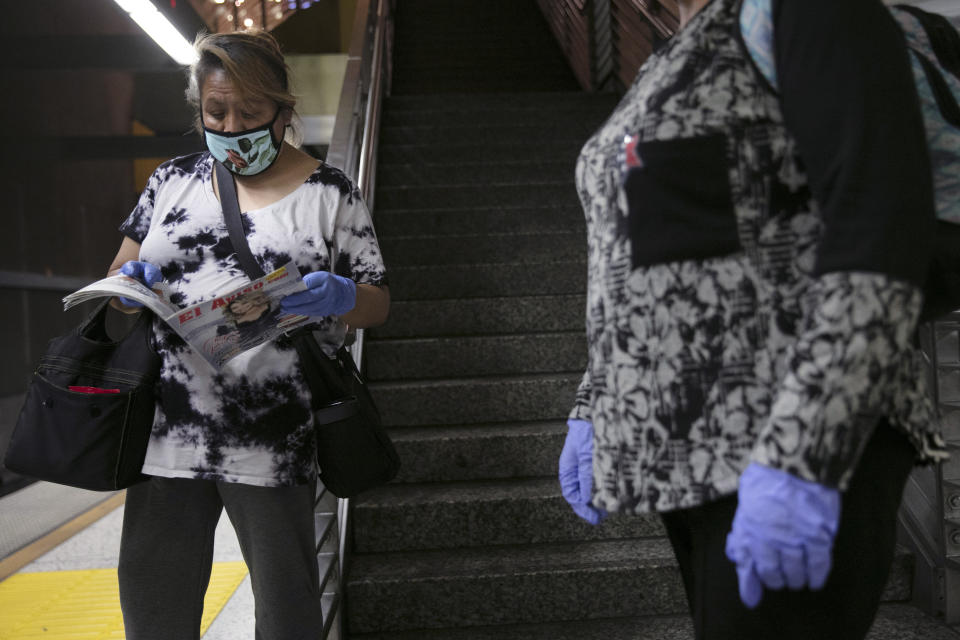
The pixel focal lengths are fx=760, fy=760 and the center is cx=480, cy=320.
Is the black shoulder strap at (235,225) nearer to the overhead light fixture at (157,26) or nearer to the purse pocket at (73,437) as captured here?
the purse pocket at (73,437)

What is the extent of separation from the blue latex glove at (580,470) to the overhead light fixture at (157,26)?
3898mm

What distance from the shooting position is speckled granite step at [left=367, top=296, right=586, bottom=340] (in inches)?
135

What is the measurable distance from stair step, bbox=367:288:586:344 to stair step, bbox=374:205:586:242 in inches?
→ 28.2

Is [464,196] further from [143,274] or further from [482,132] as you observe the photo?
[143,274]

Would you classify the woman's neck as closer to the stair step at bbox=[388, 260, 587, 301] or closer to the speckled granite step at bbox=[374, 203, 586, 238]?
the stair step at bbox=[388, 260, 587, 301]

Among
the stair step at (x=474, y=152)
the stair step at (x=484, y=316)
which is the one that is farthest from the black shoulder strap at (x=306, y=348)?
the stair step at (x=474, y=152)

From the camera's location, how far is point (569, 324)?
3.44 m

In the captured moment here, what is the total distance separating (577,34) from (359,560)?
18.2 ft

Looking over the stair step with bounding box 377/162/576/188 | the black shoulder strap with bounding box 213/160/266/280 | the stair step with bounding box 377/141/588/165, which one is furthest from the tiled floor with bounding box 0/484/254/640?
the stair step with bounding box 377/141/588/165

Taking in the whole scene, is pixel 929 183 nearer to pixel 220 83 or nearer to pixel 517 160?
pixel 220 83

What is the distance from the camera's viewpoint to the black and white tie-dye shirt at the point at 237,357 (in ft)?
4.53

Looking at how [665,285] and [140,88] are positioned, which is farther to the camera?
[140,88]

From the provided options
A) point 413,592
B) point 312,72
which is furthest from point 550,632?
point 312,72

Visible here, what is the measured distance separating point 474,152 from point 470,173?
332 millimetres
